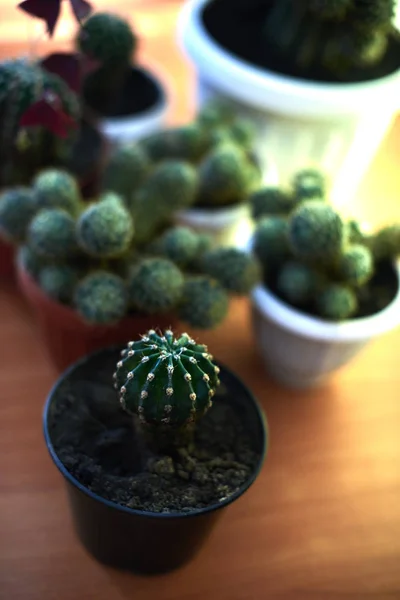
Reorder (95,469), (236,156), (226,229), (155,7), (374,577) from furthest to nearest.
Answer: (155,7), (226,229), (236,156), (374,577), (95,469)

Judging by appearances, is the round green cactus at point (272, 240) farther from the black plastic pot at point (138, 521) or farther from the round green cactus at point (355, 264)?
the black plastic pot at point (138, 521)

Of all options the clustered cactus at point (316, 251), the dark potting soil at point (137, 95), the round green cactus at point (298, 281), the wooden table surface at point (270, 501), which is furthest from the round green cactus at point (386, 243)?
the dark potting soil at point (137, 95)

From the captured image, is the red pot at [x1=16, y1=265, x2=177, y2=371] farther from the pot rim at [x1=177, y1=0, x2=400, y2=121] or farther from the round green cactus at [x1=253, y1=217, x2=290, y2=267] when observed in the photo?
the pot rim at [x1=177, y1=0, x2=400, y2=121]

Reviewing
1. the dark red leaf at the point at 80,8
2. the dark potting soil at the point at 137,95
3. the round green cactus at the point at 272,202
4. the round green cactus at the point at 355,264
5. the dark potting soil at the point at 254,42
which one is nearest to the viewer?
the dark red leaf at the point at 80,8

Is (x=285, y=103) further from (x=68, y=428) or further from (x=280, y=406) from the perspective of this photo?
(x=68, y=428)

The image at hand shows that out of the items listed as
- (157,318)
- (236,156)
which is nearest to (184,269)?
(157,318)

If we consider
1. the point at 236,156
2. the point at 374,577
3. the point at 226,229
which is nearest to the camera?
the point at 374,577
